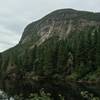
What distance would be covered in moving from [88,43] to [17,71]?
41.3 m

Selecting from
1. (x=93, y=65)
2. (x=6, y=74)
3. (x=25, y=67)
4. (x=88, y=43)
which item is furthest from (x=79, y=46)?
(x=6, y=74)

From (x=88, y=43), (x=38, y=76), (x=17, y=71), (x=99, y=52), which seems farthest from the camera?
(x=17, y=71)

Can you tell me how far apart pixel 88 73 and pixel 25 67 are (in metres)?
43.9

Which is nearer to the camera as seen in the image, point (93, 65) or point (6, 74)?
point (93, 65)

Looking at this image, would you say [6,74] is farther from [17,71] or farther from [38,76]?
[38,76]

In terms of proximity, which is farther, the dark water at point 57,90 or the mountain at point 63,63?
the mountain at point 63,63

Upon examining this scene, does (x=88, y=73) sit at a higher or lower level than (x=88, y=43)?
lower

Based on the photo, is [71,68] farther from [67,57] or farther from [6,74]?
[6,74]

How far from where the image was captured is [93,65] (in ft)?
423

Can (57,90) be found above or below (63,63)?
below

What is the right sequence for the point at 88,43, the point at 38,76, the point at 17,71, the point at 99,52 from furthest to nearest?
the point at 17,71 → the point at 38,76 → the point at 88,43 → the point at 99,52

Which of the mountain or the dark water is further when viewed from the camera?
the mountain

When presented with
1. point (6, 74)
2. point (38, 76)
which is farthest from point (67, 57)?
point (6, 74)

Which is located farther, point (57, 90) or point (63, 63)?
point (63, 63)
